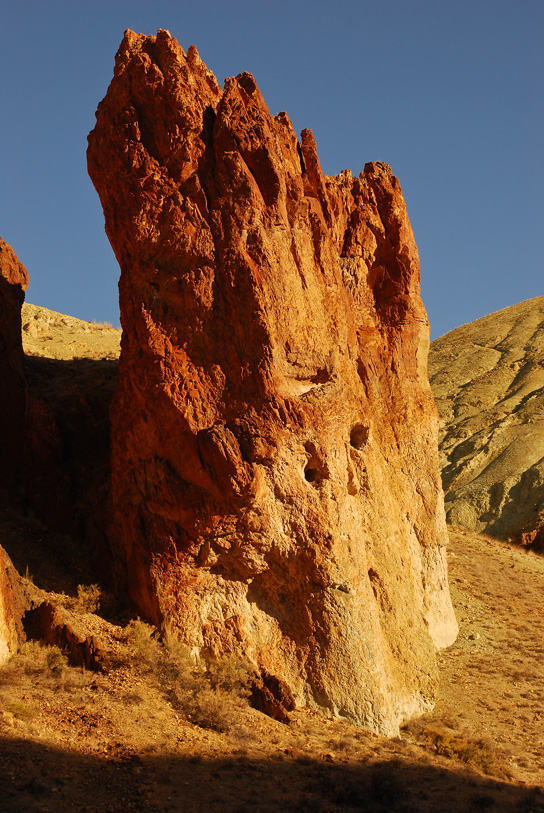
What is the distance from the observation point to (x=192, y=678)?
43.3 ft

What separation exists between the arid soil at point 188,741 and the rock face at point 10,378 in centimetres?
155

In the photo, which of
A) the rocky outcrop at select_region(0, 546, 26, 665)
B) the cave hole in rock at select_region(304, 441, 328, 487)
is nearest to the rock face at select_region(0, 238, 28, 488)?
the rocky outcrop at select_region(0, 546, 26, 665)

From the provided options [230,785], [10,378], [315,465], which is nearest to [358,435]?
[315,465]

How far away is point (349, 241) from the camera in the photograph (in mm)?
20141

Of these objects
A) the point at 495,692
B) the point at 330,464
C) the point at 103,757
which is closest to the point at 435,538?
the point at 495,692

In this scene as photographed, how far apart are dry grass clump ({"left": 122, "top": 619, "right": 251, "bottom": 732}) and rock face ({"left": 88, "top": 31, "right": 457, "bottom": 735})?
338mm

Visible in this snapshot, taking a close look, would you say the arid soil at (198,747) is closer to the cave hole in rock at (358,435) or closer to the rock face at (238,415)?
the rock face at (238,415)

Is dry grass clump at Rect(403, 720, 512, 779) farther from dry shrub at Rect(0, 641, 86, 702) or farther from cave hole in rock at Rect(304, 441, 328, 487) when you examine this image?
dry shrub at Rect(0, 641, 86, 702)

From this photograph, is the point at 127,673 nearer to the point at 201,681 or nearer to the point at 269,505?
the point at 201,681

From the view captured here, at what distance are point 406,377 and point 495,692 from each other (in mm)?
7452

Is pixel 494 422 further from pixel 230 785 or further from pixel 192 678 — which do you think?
pixel 230 785

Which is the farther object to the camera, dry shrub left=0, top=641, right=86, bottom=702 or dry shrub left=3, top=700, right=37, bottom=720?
dry shrub left=0, top=641, right=86, bottom=702

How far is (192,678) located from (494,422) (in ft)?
118

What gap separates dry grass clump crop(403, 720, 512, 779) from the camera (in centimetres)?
1372
